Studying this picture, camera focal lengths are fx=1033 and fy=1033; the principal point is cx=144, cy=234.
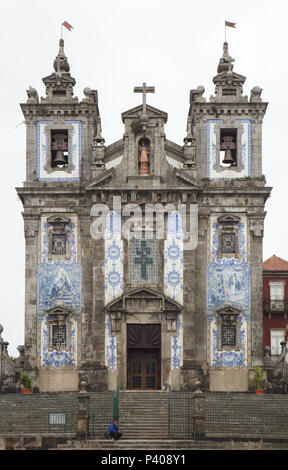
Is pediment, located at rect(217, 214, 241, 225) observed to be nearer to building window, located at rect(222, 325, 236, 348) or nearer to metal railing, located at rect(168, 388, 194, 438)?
building window, located at rect(222, 325, 236, 348)

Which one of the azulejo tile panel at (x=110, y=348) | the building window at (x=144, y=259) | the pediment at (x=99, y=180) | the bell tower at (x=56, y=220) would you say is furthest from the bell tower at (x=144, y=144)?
the azulejo tile panel at (x=110, y=348)

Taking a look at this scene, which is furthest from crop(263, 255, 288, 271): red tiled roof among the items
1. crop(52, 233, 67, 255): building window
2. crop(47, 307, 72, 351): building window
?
crop(47, 307, 72, 351): building window

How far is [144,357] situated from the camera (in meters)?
46.4

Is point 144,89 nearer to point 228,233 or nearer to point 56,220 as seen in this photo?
point 56,220

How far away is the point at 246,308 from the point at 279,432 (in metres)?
8.75

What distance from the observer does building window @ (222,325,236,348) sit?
46.7 m

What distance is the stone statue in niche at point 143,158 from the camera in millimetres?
47406

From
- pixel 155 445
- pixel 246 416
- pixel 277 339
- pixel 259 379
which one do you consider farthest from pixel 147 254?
pixel 155 445

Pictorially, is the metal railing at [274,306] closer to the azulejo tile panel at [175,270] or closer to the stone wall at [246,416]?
the azulejo tile panel at [175,270]

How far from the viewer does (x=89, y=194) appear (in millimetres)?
47156

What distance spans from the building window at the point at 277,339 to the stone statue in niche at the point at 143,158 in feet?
35.7

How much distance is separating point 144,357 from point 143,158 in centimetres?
906

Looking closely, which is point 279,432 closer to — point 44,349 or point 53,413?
point 53,413
